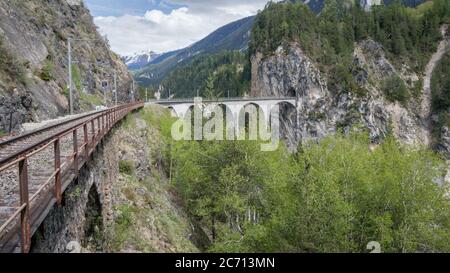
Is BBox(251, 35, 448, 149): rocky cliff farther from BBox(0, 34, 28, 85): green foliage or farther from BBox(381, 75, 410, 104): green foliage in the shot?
BBox(0, 34, 28, 85): green foliage

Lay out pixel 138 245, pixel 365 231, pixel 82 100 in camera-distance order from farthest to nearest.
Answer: pixel 82 100
pixel 365 231
pixel 138 245

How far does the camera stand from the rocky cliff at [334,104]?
107250 millimetres

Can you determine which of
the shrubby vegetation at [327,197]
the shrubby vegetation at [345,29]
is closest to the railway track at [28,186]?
the shrubby vegetation at [327,197]

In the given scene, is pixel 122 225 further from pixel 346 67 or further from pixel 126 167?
pixel 346 67

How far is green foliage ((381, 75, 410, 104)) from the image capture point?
109500 millimetres

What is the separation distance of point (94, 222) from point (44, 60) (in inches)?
1040

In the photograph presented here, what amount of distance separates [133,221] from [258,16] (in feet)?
378

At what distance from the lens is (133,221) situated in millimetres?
17344

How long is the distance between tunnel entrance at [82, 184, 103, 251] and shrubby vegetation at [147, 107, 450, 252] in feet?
32.8

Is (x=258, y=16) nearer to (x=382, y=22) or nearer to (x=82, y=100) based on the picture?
(x=382, y=22)

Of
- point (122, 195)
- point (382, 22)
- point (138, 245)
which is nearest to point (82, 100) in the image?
point (122, 195)

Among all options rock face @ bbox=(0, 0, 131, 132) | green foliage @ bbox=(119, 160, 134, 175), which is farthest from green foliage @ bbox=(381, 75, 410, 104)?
green foliage @ bbox=(119, 160, 134, 175)

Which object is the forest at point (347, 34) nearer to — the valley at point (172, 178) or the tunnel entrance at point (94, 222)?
the valley at point (172, 178)
